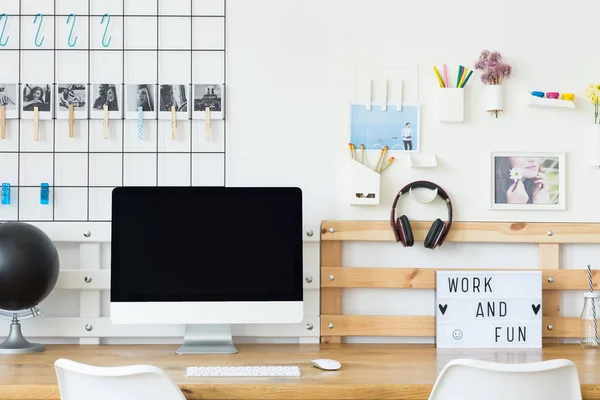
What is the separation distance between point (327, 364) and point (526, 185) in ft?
3.16

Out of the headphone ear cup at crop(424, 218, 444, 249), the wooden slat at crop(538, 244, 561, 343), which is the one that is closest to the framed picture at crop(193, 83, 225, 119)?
the headphone ear cup at crop(424, 218, 444, 249)

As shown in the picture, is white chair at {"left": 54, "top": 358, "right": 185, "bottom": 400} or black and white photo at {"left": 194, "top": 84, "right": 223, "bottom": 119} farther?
black and white photo at {"left": 194, "top": 84, "right": 223, "bottom": 119}

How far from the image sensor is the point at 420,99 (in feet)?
8.51

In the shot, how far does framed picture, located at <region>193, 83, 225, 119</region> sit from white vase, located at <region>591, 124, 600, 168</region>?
1.24m

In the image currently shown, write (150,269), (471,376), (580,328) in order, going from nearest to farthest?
(471,376) < (150,269) < (580,328)

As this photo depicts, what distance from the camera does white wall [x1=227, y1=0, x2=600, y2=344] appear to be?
8.46 ft

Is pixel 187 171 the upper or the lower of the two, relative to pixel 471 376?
upper

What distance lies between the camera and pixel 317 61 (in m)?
2.59

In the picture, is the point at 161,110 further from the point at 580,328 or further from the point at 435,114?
the point at 580,328

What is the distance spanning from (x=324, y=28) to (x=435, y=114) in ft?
1.54

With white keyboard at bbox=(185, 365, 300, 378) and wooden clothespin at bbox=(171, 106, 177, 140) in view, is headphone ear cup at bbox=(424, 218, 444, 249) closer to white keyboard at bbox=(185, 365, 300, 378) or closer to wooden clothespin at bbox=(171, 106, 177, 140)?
white keyboard at bbox=(185, 365, 300, 378)

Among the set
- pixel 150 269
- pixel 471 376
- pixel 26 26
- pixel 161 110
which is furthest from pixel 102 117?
pixel 471 376

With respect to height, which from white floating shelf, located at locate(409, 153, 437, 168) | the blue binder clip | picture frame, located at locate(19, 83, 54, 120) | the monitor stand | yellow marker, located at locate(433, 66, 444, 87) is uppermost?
yellow marker, located at locate(433, 66, 444, 87)

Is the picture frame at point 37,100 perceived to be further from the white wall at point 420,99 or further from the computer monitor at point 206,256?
the white wall at point 420,99
